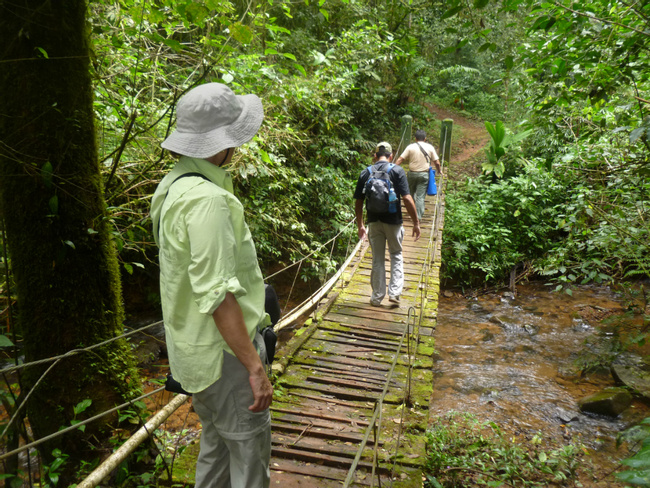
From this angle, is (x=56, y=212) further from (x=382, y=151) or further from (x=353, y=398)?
(x=382, y=151)

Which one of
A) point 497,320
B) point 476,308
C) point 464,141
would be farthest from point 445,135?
point 497,320

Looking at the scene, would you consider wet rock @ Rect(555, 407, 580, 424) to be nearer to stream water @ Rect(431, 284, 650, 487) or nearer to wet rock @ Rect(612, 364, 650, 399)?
stream water @ Rect(431, 284, 650, 487)

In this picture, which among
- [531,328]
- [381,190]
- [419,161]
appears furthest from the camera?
[531,328]

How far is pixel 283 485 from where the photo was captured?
2.10 m

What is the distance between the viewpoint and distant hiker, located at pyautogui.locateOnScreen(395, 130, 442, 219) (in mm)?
6320

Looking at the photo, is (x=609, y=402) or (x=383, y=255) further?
(x=609, y=402)

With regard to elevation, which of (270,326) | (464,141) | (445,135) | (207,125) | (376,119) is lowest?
(270,326)

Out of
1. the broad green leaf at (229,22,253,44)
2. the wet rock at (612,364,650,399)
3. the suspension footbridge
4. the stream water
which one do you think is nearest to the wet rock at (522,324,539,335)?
the stream water

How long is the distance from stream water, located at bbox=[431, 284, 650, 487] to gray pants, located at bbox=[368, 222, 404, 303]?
1.52 m

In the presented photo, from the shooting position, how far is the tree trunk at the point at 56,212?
190 centimetres

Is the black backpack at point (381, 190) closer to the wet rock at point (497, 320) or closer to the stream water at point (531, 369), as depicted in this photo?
the stream water at point (531, 369)

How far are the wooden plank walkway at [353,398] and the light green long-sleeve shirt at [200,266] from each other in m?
0.53

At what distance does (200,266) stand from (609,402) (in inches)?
199

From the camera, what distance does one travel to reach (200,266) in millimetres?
1182
